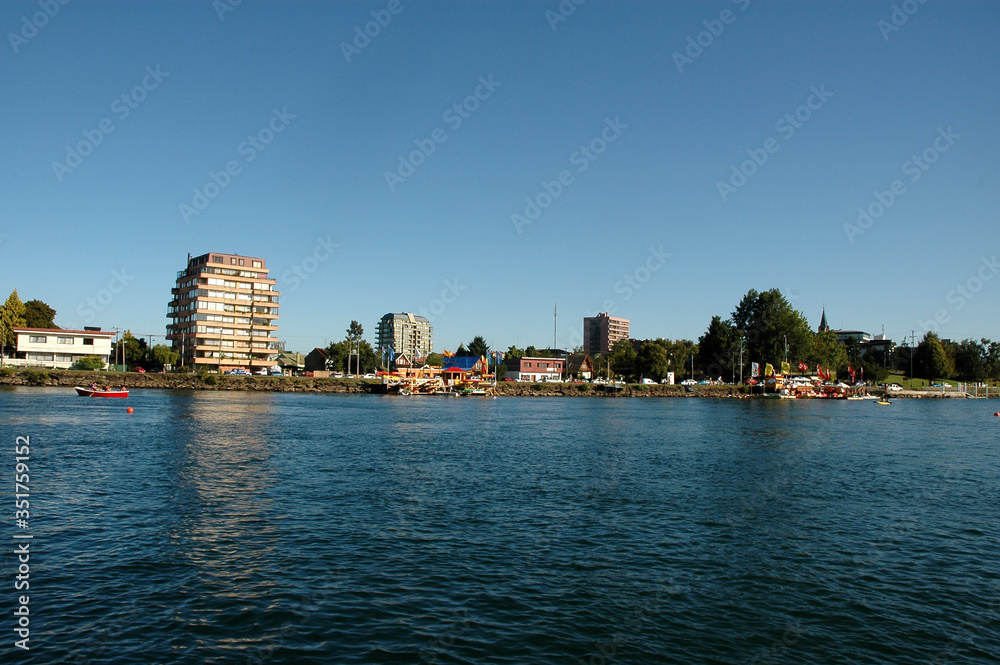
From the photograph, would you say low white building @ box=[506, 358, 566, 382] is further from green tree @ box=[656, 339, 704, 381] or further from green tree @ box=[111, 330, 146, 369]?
green tree @ box=[111, 330, 146, 369]

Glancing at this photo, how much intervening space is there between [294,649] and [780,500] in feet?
68.9

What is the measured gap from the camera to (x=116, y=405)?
232 feet

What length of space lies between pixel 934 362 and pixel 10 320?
9120 inches

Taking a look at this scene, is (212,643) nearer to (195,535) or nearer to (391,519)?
(195,535)

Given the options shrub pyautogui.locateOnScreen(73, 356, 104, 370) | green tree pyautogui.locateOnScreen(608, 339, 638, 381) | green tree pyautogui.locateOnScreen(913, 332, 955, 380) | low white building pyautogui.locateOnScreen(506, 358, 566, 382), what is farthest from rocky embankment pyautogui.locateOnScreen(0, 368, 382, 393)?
green tree pyautogui.locateOnScreen(913, 332, 955, 380)

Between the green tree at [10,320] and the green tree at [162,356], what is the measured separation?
23869 mm

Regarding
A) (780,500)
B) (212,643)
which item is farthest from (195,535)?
(780,500)

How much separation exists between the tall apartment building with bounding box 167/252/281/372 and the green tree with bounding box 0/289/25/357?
96.5 feet

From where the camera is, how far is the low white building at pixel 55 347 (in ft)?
383

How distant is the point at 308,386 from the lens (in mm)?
124375

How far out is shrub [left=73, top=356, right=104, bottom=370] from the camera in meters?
118

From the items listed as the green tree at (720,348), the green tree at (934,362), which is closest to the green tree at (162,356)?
the green tree at (720,348)

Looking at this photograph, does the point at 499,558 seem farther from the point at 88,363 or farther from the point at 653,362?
the point at 653,362

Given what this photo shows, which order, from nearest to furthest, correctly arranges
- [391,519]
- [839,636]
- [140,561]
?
[839,636] < [140,561] < [391,519]
